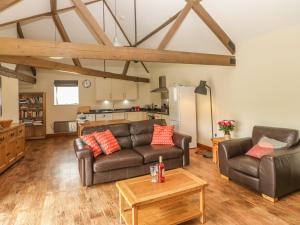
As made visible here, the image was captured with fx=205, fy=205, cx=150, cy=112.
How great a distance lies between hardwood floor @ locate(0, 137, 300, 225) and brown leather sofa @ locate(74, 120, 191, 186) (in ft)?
0.75

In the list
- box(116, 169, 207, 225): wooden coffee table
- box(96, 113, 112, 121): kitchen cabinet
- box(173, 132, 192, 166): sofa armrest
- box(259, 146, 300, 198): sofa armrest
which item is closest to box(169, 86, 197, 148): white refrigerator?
box(173, 132, 192, 166): sofa armrest

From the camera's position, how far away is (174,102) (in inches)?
221

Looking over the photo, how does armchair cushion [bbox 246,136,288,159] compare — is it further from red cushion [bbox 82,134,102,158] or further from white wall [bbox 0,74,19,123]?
white wall [bbox 0,74,19,123]

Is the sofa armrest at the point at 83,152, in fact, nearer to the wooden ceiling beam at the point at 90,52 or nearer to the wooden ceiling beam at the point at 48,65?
the wooden ceiling beam at the point at 90,52

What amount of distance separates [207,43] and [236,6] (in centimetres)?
129

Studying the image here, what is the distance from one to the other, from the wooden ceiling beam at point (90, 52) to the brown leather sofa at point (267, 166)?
173 cm

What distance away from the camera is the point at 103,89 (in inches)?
320

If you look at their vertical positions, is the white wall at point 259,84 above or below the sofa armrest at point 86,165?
above

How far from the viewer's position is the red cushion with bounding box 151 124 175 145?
4172 millimetres

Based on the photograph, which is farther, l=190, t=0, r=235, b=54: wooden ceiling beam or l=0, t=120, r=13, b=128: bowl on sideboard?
l=0, t=120, r=13, b=128: bowl on sideboard

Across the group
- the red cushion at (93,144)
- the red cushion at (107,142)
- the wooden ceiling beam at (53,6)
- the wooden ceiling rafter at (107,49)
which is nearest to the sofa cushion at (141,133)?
the red cushion at (107,142)

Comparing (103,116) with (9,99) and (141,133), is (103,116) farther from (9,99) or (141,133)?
(141,133)

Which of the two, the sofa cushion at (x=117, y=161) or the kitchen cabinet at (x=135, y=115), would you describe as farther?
the kitchen cabinet at (x=135, y=115)

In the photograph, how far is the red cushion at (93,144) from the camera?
351 centimetres
